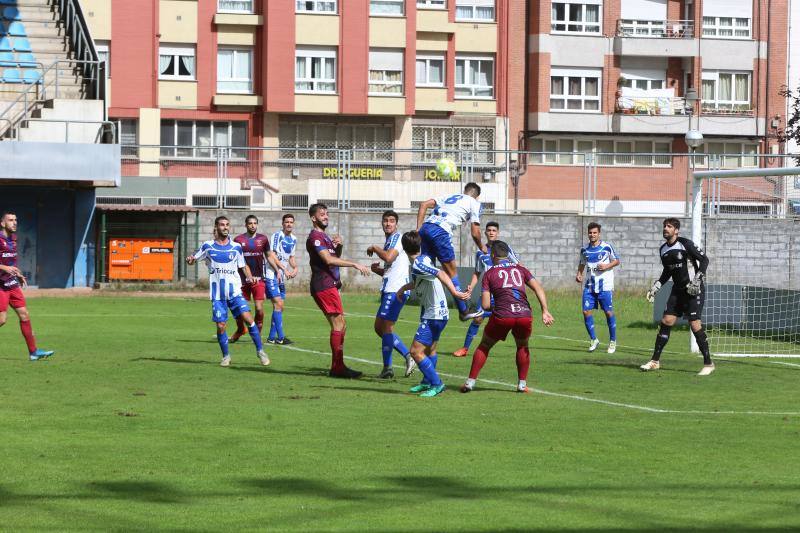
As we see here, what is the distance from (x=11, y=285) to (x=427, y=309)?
7.15 meters

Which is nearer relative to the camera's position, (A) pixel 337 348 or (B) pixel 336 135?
(A) pixel 337 348

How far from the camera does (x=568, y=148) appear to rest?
60.7 m

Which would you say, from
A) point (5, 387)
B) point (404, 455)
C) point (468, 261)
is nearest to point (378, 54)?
point (468, 261)

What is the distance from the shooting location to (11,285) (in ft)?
63.4

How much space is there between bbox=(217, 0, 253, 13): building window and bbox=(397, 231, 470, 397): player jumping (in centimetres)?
4330

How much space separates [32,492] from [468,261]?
31108 millimetres

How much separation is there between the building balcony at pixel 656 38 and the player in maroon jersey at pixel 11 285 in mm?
44754

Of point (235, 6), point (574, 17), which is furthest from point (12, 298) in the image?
point (574, 17)

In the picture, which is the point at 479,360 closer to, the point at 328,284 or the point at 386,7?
the point at 328,284

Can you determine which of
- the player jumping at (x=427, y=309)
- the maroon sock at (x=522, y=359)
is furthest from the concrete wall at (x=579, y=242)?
the maroon sock at (x=522, y=359)

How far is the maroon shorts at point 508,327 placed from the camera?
15211 millimetres

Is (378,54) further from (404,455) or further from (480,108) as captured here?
(404,455)

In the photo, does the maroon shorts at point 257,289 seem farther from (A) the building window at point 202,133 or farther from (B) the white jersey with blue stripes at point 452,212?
(A) the building window at point 202,133

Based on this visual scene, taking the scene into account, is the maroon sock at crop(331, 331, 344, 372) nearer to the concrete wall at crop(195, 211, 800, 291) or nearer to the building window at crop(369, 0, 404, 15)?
the concrete wall at crop(195, 211, 800, 291)
